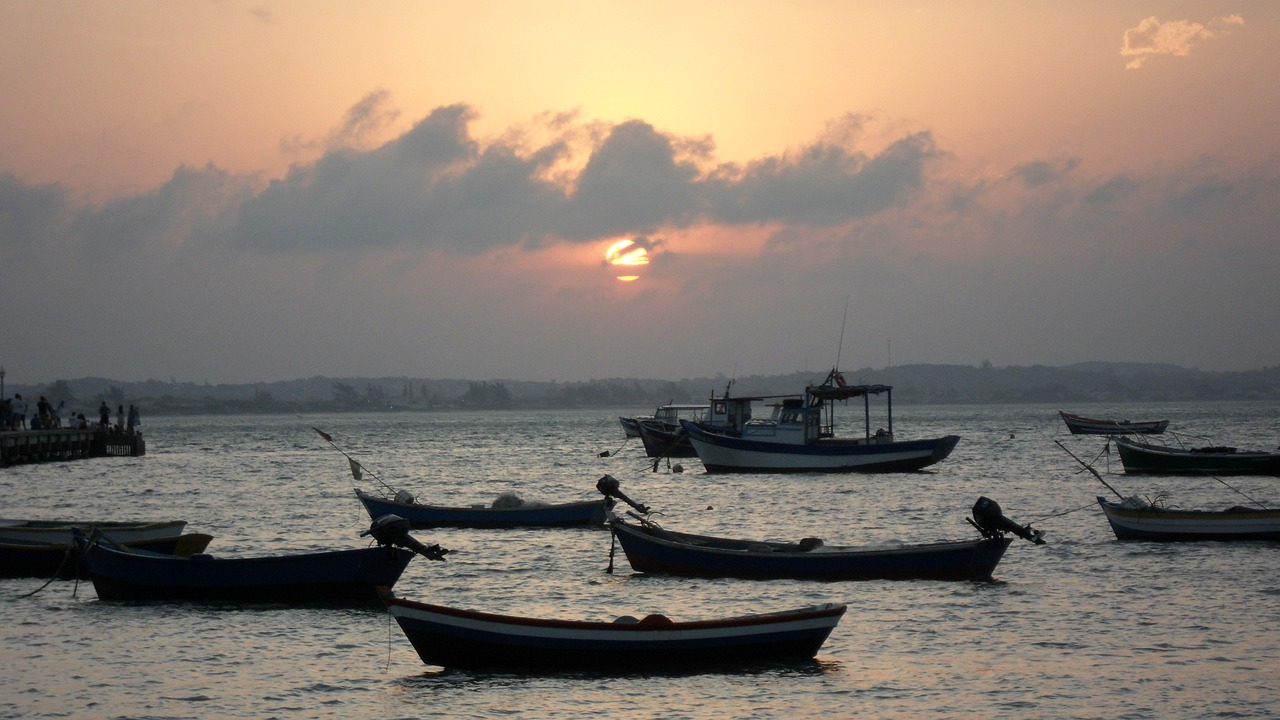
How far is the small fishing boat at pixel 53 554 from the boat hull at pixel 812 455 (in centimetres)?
3769

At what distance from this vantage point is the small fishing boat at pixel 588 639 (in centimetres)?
1659

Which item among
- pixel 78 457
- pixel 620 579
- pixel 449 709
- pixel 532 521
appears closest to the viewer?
pixel 449 709

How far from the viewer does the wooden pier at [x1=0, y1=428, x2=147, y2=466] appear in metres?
67.1

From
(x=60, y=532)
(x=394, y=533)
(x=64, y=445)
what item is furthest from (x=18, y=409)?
(x=394, y=533)

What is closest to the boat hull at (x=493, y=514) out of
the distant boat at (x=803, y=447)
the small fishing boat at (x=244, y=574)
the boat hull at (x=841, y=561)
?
the boat hull at (x=841, y=561)

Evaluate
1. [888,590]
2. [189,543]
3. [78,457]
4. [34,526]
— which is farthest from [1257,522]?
[78,457]

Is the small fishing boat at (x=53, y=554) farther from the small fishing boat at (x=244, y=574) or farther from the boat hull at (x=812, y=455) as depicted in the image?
the boat hull at (x=812, y=455)

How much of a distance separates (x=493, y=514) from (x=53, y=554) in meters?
13.5

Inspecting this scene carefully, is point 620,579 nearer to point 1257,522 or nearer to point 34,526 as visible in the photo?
point 34,526

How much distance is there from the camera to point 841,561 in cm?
2469

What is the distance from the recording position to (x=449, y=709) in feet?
51.6

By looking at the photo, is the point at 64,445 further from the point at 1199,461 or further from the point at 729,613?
the point at 729,613

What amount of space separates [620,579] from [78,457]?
211 feet

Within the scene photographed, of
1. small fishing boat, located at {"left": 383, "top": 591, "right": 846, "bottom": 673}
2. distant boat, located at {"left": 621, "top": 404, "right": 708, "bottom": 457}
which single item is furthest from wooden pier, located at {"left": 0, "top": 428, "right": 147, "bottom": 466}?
small fishing boat, located at {"left": 383, "top": 591, "right": 846, "bottom": 673}
